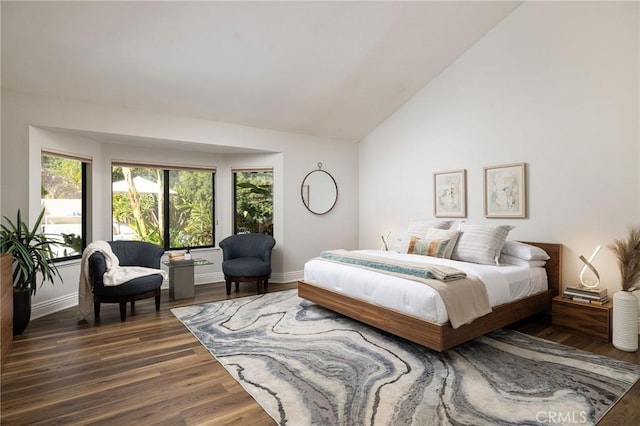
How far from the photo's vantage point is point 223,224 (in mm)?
5793

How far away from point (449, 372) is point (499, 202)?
2.53m

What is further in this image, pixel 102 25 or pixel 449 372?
pixel 102 25

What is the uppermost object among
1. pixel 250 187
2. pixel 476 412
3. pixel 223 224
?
pixel 250 187

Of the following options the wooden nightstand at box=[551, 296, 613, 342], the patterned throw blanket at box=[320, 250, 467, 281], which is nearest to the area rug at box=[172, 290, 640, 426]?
the wooden nightstand at box=[551, 296, 613, 342]

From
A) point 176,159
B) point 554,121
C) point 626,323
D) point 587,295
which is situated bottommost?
point 626,323

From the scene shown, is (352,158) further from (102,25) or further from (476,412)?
(476,412)

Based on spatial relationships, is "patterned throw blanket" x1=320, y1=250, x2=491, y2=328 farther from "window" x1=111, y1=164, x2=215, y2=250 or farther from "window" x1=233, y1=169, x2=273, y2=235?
"window" x1=111, y1=164, x2=215, y2=250

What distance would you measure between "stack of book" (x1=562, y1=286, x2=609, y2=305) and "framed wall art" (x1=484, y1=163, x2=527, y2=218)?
98cm

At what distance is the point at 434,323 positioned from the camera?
262 cm

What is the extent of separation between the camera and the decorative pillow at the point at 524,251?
142 inches

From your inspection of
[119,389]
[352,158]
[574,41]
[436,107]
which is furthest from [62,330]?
[574,41]

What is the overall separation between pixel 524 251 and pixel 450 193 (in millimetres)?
1356

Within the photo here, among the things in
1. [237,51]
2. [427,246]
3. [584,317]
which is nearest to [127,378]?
[427,246]

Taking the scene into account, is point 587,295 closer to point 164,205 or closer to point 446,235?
point 446,235
